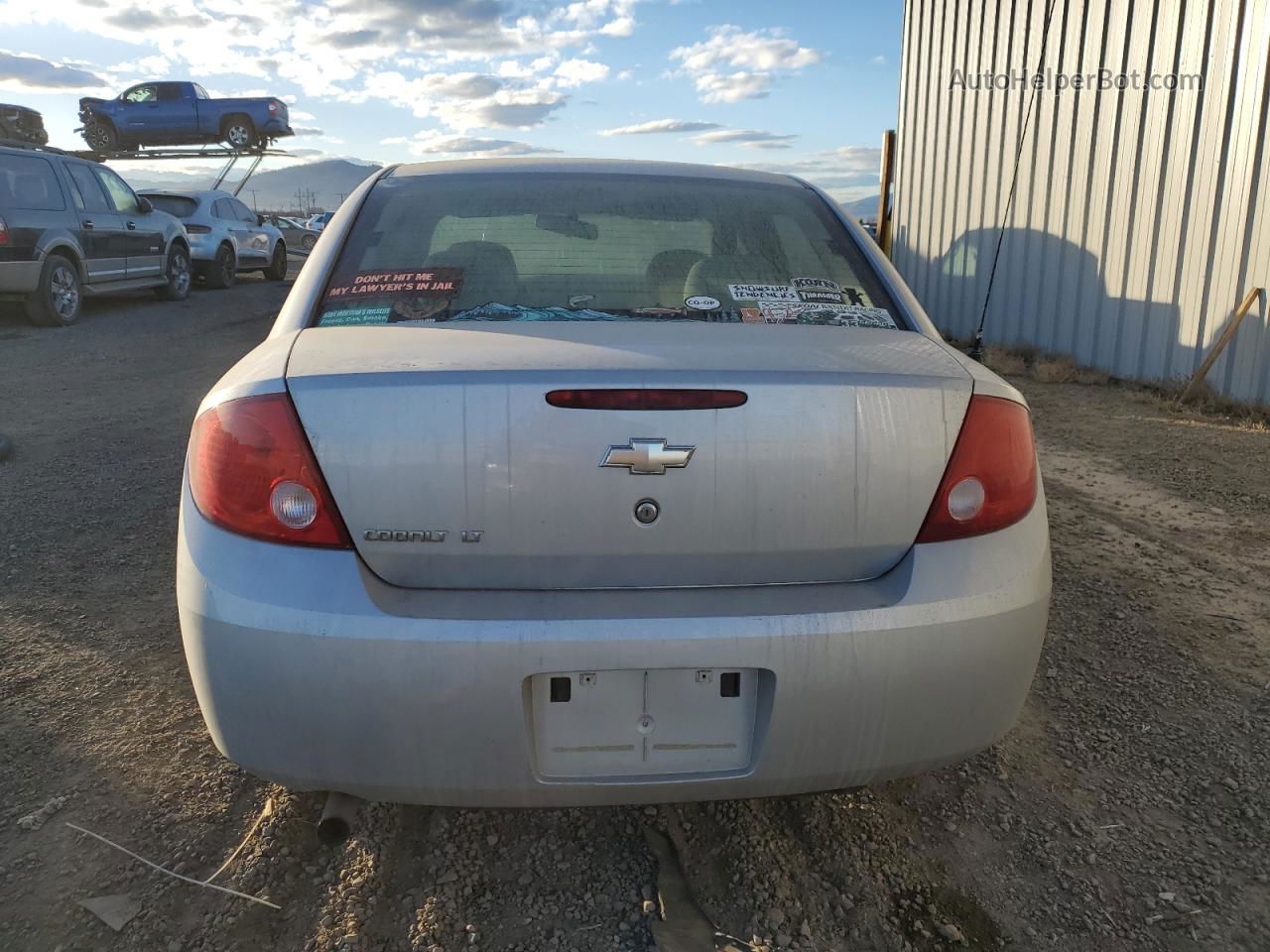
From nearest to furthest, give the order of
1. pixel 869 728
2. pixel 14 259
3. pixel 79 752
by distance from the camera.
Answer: pixel 869 728
pixel 79 752
pixel 14 259

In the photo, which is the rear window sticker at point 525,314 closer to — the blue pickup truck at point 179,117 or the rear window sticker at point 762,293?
the rear window sticker at point 762,293

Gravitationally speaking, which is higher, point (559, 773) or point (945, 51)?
point (945, 51)

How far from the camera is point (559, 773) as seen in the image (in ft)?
5.56

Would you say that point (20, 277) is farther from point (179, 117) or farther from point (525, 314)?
point (179, 117)

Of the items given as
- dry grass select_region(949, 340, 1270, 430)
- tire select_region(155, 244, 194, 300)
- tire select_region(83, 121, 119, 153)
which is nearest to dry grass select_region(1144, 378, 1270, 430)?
dry grass select_region(949, 340, 1270, 430)

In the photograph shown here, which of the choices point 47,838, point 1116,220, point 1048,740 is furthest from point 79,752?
point 1116,220

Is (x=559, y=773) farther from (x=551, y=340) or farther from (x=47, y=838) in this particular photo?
(x=47, y=838)

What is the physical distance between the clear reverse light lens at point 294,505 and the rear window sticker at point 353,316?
47cm

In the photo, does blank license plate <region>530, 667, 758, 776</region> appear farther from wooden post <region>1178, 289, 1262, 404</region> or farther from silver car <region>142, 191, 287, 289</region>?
silver car <region>142, 191, 287, 289</region>

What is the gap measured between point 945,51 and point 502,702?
1064 centimetres

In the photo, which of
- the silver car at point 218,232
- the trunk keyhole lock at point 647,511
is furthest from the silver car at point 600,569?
the silver car at point 218,232

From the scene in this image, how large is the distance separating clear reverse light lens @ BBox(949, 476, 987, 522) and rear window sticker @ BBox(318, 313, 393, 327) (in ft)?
4.00

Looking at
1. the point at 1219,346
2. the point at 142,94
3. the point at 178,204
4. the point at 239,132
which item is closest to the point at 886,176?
the point at 1219,346

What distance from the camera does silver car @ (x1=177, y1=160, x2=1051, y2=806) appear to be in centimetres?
162
